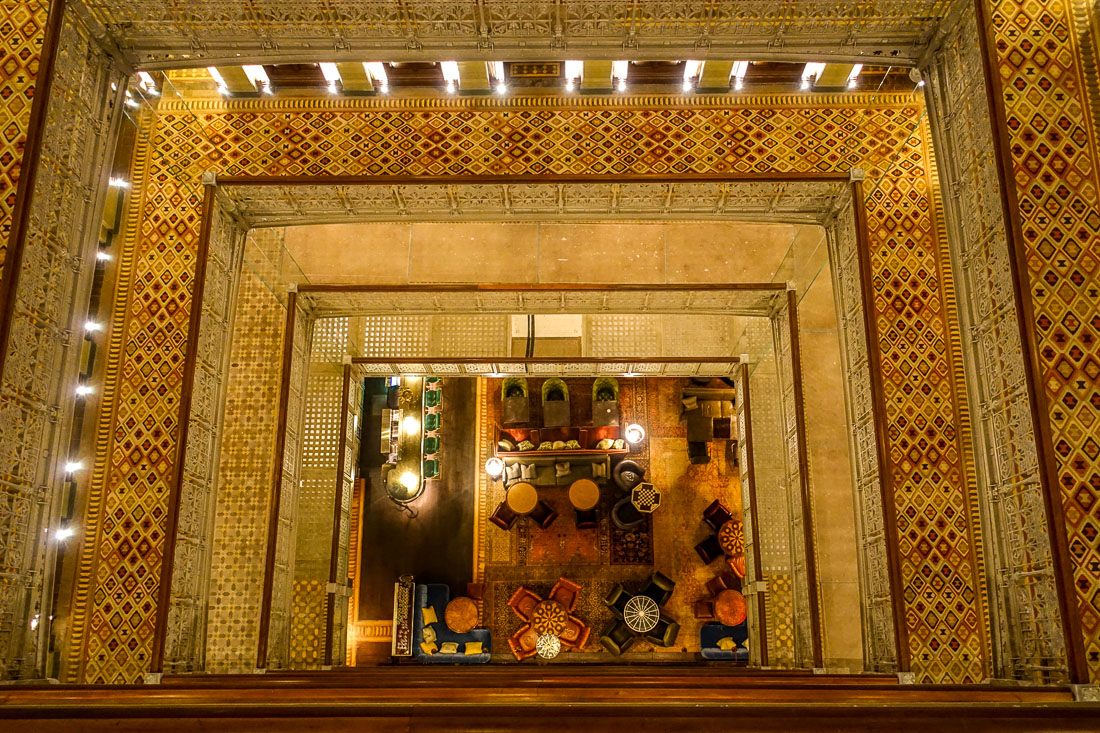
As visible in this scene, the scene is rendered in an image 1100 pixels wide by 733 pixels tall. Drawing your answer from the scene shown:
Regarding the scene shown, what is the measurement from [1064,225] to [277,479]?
6.55 meters

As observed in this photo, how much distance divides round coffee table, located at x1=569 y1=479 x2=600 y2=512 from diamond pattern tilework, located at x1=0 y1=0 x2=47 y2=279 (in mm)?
7451

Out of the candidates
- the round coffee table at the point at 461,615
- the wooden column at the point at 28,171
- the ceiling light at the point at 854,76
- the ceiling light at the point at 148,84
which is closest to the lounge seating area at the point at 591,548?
the round coffee table at the point at 461,615

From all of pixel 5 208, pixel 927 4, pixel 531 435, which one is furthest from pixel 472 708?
pixel 531 435

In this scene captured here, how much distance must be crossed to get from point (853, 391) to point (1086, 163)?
7.80 feet

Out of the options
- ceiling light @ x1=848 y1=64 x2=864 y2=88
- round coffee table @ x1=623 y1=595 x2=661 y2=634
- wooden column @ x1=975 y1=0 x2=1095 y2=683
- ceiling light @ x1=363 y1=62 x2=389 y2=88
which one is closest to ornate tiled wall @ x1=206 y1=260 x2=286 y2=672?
ceiling light @ x1=363 y1=62 x2=389 y2=88

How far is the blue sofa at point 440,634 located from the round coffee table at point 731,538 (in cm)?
349

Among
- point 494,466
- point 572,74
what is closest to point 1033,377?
point 572,74

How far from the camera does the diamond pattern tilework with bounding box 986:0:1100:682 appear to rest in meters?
4.07

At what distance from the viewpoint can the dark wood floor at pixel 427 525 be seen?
36.0 feet

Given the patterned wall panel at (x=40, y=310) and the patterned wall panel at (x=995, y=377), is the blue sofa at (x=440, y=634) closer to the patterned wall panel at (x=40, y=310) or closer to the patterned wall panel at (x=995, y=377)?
the patterned wall panel at (x=40, y=310)

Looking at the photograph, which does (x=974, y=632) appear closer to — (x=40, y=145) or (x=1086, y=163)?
(x=1086, y=163)

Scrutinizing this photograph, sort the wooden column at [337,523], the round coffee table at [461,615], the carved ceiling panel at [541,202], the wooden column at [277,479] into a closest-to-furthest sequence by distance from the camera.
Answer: the carved ceiling panel at [541,202]
the wooden column at [277,479]
the wooden column at [337,523]
the round coffee table at [461,615]

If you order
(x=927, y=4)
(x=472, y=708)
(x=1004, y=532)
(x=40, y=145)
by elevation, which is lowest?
(x=472, y=708)

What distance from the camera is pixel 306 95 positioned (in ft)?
22.0
